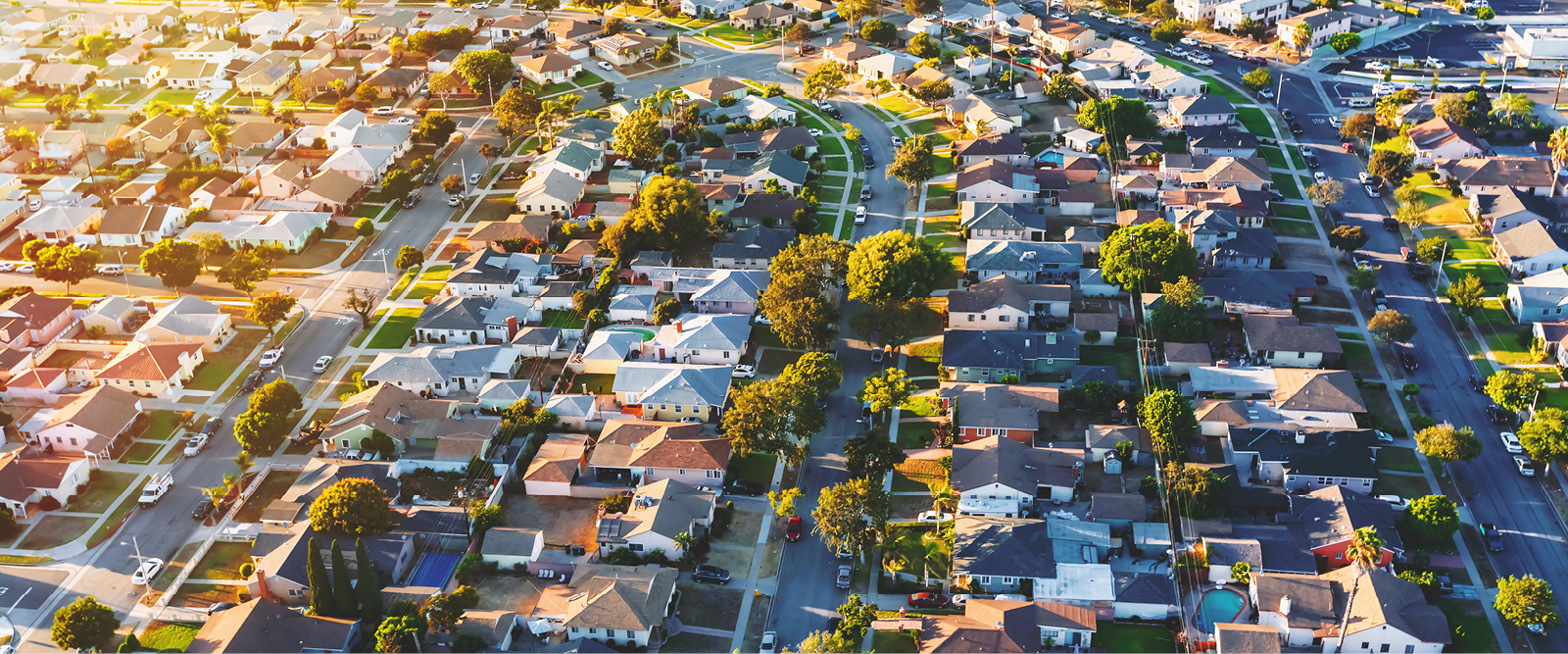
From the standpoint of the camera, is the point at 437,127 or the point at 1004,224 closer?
the point at 1004,224

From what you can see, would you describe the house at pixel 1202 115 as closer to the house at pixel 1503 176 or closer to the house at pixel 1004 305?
the house at pixel 1503 176

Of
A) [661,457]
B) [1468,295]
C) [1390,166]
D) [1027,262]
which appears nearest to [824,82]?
[1027,262]

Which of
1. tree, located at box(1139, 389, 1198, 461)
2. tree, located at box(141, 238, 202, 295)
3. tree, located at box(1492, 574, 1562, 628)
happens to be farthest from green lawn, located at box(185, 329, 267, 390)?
tree, located at box(1492, 574, 1562, 628)

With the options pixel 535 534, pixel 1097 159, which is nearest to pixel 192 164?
pixel 535 534

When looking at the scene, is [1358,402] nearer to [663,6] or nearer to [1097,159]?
[1097,159]

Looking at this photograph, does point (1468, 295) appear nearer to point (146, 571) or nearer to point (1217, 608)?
point (1217, 608)

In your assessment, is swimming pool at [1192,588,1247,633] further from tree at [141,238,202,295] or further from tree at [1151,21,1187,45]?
tree at [1151,21,1187,45]

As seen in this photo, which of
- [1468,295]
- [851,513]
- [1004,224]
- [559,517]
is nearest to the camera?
[851,513]
